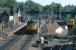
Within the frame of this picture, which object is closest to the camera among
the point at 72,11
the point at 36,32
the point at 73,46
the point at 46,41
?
the point at 73,46

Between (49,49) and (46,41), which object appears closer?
(49,49)

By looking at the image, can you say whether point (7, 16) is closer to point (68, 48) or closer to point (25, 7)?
point (68, 48)

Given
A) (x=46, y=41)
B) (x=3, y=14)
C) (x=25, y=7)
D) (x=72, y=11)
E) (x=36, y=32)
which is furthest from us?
(x=25, y=7)

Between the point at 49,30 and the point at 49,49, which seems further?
the point at 49,30

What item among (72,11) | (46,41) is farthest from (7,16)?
(72,11)

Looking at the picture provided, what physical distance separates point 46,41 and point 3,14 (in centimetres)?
3429

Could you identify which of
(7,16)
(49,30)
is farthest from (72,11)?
(49,30)

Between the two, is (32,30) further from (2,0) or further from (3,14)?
(2,0)

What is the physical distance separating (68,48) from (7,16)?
39283mm

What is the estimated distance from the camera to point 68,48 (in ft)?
109

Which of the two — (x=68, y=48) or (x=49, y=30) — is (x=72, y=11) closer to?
(x=49, y=30)

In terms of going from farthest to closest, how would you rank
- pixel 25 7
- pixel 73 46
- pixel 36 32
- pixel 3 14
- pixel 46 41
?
pixel 25 7 < pixel 3 14 < pixel 36 32 < pixel 46 41 < pixel 73 46

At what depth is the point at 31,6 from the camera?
137750 millimetres

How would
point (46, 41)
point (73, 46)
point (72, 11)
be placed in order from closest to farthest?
point (73, 46) < point (46, 41) < point (72, 11)
